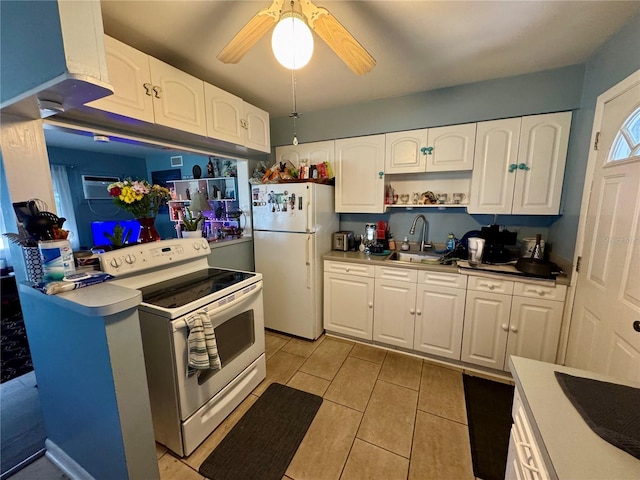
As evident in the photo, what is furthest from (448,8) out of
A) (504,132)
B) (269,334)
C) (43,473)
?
(43,473)

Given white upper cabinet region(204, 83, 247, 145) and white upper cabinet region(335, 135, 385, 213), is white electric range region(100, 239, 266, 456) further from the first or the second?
white upper cabinet region(335, 135, 385, 213)

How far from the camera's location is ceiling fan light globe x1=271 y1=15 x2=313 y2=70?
1075 millimetres

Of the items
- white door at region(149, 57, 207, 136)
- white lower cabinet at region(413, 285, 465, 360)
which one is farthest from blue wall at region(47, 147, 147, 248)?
white lower cabinet at region(413, 285, 465, 360)

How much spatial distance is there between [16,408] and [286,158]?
3.08m

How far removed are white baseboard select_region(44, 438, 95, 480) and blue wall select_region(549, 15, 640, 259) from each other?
10.9ft

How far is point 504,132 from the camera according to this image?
2143mm

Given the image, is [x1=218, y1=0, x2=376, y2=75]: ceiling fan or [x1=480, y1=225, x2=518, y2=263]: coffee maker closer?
[x1=218, y1=0, x2=376, y2=75]: ceiling fan

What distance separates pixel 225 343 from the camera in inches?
65.4

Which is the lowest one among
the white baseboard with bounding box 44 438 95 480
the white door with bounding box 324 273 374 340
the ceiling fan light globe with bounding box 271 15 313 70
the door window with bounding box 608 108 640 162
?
the white baseboard with bounding box 44 438 95 480

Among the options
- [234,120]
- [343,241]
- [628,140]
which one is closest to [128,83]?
[234,120]

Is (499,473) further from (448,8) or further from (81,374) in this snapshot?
(448,8)

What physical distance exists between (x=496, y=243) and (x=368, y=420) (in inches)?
71.1

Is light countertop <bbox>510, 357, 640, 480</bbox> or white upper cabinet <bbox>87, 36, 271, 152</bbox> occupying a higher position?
white upper cabinet <bbox>87, 36, 271, 152</bbox>

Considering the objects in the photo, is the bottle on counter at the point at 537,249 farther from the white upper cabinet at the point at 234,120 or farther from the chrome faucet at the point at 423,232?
the white upper cabinet at the point at 234,120
